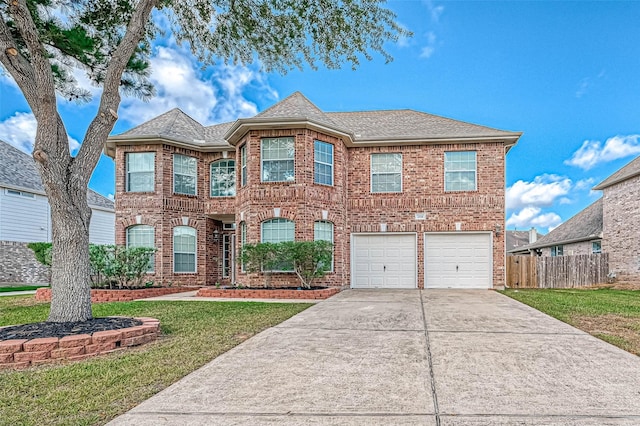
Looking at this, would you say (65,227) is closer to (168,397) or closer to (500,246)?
(168,397)

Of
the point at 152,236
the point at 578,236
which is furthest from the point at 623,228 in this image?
the point at 152,236

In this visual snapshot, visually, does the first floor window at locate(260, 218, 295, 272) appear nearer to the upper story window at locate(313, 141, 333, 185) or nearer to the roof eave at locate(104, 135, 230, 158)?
the upper story window at locate(313, 141, 333, 185)

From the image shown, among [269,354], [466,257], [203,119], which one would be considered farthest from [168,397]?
[203,119]

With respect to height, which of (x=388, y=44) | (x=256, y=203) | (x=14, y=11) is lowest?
(x=256, y=203)

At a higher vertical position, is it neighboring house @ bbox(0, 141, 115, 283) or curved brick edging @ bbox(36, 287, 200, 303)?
neighboring house @ bbox(0, 141, 115, 283)

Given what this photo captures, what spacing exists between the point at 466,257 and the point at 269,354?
11523 millimetres

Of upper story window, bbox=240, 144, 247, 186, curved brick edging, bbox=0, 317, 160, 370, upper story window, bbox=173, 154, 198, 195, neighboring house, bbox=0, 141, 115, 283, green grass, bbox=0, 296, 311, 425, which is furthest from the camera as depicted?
neighboring house, bbox=0, 141, 115, 283

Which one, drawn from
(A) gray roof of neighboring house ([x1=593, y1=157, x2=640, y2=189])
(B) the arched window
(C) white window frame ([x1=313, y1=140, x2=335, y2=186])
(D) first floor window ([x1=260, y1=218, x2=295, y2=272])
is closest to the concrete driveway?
(D) first floor window ([x1=260, y1=218, x2=295, y2=272])

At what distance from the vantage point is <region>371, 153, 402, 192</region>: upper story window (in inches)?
598

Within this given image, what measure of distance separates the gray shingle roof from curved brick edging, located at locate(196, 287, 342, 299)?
15357 mm

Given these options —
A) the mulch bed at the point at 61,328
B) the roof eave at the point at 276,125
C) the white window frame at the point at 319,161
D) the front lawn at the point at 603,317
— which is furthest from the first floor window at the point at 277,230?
the mulch bed at the point at 61,328

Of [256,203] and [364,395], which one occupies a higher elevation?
[256,203]

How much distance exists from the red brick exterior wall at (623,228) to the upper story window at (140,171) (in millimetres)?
19584

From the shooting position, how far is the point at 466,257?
1491 centimetres
